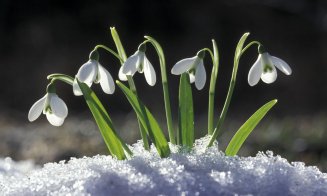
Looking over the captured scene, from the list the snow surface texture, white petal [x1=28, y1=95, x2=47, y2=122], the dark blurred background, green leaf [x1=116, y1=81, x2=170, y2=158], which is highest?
the dark blurred background

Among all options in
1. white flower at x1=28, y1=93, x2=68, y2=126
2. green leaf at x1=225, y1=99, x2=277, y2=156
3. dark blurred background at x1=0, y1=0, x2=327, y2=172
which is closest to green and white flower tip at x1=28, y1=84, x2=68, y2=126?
white flower at x1=28, y1=93, x2=68, y2=126

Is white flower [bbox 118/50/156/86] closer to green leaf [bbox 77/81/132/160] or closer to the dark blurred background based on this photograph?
green leaf [bbox 77/81/132/160]

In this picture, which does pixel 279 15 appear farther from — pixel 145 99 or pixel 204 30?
pixel 145 99

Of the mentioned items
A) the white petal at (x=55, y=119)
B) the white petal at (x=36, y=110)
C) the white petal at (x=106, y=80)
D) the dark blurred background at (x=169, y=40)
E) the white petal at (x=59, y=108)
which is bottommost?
the white petal at (x=59, y=108)

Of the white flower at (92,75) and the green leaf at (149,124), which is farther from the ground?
the white flower at (92,75)

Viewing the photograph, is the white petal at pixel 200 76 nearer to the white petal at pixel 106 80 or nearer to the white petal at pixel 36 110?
the white petal at pixel 106 80

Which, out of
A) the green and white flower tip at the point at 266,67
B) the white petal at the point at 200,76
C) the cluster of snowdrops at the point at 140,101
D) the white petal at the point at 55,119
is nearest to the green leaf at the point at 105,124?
the cluster of snowdrops at the point at 140,101
